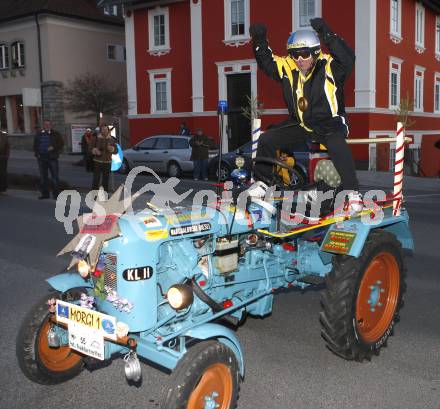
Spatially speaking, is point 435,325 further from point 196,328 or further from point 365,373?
point 196,328

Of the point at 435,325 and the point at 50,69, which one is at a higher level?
the point at 50,69

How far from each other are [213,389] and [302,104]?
2632 mm

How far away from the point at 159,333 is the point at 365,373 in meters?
1.56

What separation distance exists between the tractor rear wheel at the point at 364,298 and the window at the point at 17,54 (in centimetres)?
3413

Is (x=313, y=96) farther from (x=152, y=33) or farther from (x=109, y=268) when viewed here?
(x=152, y=33)

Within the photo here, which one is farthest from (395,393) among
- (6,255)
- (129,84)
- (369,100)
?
(129,84)

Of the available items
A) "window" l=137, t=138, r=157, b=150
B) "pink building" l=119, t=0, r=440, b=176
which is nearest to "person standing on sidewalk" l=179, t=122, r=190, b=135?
"pink building" l=119, t=0, r=440, b=176

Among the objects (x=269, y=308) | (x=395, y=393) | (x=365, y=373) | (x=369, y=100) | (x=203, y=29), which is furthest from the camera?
(x=203, y=29)

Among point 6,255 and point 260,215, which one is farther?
point 6,255

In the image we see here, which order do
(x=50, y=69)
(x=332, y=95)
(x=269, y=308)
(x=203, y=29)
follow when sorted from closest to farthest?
(x=269, y=308) → (x=332, y=95) → (x=203, y=29) → (x=50, y=69)

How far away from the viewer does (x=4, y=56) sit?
35.8 m

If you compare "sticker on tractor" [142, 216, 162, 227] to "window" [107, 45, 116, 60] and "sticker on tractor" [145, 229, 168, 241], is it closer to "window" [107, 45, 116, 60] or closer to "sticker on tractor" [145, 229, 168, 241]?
"sticker on tractor" [145, 229, 168, 241]

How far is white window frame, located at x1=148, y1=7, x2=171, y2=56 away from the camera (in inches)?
1076

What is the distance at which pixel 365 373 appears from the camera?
13.1ft
